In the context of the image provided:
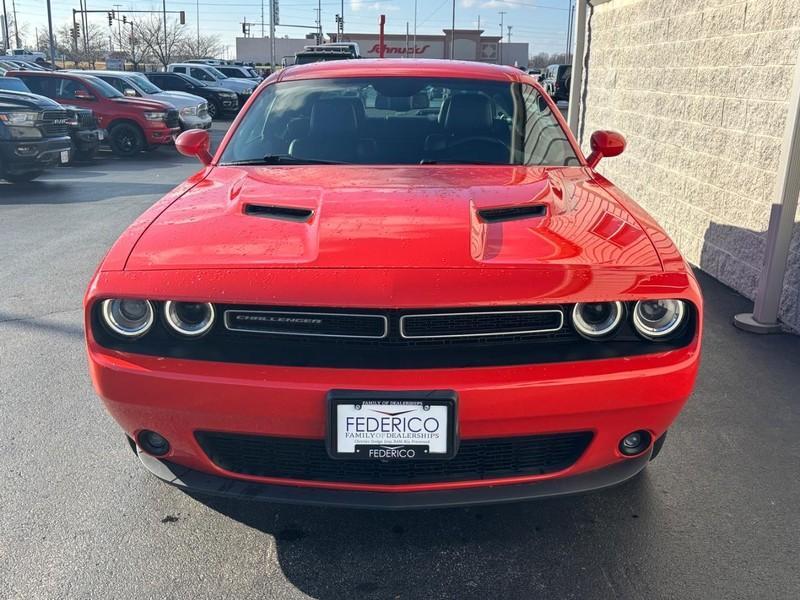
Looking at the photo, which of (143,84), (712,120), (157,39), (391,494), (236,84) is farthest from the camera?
(157,39)

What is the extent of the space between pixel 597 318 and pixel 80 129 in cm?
1297

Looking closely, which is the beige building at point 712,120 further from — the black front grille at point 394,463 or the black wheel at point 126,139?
the black wheel at point 126,139

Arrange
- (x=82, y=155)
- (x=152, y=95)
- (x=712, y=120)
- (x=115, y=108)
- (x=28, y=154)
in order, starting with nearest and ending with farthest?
1. (x=712, y=120)
2. (x=28, y=154)
3. (x=82, y=155)
4. (x=115, y=108)
5. (x=152, y=95)

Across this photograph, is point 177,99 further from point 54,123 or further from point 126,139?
point 54,123

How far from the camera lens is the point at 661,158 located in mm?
7215

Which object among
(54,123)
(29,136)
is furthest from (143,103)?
(29,136)

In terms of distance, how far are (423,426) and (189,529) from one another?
1.07m

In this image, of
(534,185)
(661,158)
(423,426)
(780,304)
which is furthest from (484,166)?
(661,158)

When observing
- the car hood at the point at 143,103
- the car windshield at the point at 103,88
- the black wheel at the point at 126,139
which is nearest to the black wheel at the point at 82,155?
the black wheel at the point at 126,139

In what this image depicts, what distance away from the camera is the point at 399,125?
12.1ft

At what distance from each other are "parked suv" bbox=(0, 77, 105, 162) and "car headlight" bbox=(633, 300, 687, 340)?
41.0 ft

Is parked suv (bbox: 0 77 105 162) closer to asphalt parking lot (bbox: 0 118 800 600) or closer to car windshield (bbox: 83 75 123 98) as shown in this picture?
car windshield (bbox: 83 75 123 98)

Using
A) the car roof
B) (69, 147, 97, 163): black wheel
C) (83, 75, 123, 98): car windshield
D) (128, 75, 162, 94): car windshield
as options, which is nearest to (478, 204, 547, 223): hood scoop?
the car roof

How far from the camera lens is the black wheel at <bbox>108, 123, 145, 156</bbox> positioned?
14891mm
